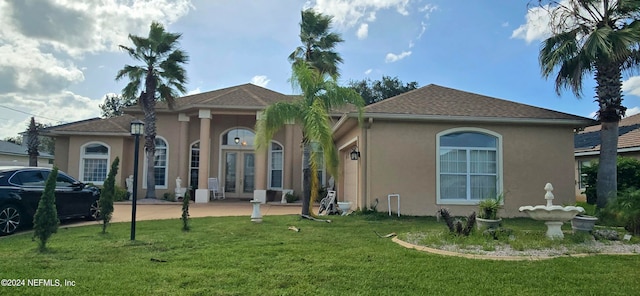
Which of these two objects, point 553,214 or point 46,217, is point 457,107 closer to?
point 553,214

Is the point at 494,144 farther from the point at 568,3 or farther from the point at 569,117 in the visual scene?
the point at 568,3

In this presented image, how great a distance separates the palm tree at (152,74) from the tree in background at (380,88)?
2092 cm

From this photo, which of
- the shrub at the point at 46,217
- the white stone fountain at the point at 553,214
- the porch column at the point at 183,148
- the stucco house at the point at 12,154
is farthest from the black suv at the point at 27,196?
the stucco house at the point at 12,154

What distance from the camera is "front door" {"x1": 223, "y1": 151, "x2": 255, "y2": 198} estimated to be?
703 inches

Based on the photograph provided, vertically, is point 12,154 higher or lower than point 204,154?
higher

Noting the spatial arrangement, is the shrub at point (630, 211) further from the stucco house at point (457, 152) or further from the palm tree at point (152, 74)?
the palm tree at point (152, 74)

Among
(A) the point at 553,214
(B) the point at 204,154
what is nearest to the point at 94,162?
(B) the point at 204,154

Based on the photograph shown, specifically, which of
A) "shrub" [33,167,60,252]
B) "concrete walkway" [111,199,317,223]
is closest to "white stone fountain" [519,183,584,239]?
"concrete walkway" [111,199,317,223]

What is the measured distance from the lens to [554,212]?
6.75 m

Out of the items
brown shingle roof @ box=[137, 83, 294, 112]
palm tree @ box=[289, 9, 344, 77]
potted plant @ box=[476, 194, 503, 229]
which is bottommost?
potted plant @ box=[476, 194, 503, 229]

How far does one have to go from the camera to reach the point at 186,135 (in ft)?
56.0

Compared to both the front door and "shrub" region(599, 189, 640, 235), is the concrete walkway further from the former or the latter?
"shrub" region(599, 189, 640, 235)

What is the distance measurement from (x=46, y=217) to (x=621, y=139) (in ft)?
72.7

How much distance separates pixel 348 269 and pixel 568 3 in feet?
36.4
